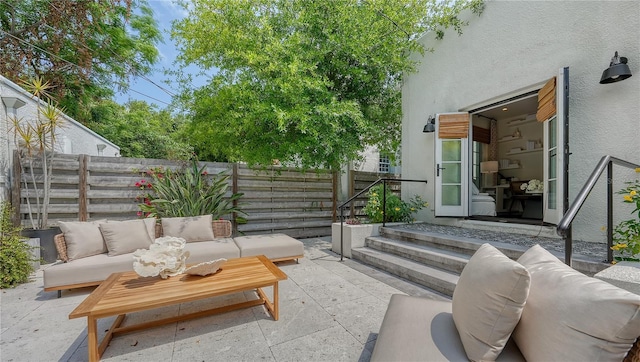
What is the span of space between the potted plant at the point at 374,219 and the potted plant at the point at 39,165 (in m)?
4.41

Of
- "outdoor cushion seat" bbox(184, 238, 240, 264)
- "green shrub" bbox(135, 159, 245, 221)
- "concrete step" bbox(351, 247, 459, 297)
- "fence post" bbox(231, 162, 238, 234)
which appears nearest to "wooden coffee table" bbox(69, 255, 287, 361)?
"outdoor cushion seat" bbox(184, 238, 240, 264)

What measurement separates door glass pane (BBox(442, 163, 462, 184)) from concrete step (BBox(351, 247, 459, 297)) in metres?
1.97

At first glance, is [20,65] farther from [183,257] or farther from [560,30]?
[560,30]

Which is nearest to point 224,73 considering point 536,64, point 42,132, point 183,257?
point 42,132

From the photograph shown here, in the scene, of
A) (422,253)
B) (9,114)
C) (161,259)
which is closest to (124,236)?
(161,259)

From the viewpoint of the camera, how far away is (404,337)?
1.41 meters

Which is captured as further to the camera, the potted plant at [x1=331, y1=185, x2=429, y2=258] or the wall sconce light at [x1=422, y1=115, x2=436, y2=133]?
the wall sconce light at [x1=422, y1=115, x2=436, y2=133]

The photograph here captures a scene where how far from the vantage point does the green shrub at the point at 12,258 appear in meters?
3.04

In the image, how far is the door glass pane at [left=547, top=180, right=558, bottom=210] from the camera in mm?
3475

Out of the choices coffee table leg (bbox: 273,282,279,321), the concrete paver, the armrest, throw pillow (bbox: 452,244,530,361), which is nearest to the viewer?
throw pillow (bbox: 452,244,530,361)

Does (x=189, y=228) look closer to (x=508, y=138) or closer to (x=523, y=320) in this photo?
(x=523, y=320)

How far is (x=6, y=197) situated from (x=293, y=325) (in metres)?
4.82

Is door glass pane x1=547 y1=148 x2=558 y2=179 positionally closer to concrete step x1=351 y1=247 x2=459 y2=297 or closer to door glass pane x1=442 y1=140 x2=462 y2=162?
door glass pane x1=442 y1=140 x2=462 y2=162

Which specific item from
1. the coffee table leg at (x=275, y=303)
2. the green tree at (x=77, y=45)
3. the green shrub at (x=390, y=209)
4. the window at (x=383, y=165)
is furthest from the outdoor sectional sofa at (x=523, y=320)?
the window at (x=383, y=165)
